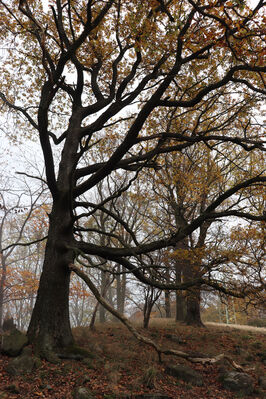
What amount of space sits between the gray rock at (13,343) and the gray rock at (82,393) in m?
1.99

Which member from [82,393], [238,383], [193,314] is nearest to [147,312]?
[193,314]

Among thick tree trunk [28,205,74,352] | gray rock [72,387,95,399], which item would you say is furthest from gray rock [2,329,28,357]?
gray rock [72,387,95,399]

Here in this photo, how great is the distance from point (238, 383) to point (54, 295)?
5.04 meters

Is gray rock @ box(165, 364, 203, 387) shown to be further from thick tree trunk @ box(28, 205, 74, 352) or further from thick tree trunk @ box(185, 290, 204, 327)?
thick tree trunk @ box(185, 290, 204, 327)

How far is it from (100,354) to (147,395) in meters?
2.67

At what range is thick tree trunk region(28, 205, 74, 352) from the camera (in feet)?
21.0

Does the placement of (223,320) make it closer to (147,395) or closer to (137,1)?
(147,395)

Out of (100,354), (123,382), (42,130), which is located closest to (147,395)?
(123,382)

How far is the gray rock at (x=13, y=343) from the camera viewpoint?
19.2 feet

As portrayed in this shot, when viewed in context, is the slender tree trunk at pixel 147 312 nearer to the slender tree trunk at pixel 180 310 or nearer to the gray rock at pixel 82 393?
the slender tree trunk at pixel 180 310

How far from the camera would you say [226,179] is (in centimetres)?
1503

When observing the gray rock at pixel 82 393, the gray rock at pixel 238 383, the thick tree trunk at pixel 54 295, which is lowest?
the gray rock at pixel 238 383

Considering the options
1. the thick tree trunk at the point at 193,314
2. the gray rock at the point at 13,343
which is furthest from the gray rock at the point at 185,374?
the thick tree trunk at the point at 193,314

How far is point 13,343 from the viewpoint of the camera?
237 inches
